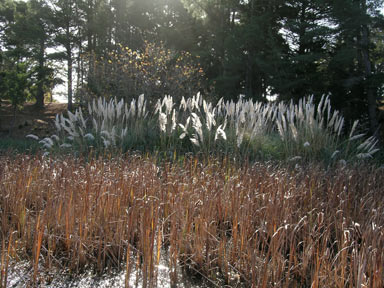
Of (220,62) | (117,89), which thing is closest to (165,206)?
(117,89)

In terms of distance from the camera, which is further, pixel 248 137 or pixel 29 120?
pixel 29 120

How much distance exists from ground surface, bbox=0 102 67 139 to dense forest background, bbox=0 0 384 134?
1335 millimetres

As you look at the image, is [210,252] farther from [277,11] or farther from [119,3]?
[119,3]

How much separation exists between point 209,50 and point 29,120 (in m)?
13.4

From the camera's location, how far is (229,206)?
2.74 metres

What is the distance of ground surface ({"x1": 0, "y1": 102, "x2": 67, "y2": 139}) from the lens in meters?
18.3

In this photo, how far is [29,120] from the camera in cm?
2108

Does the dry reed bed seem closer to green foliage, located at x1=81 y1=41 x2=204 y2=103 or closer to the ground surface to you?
green foliage, located at x1=81 y1=41 x2=204 y2=103

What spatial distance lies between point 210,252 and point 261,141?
4084 millimetres

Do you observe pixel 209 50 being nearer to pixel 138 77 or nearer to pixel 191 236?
pixel 138 77

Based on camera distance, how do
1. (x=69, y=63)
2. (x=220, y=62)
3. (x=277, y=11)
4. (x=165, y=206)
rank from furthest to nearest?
1. (x=69, y=63)
2. (x=220, y=62)
3. (x=277, y=11)
4. (x=165, y=206)

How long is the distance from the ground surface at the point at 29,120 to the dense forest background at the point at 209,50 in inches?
52.6

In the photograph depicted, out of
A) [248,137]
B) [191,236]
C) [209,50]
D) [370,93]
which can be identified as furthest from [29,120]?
[191,236]

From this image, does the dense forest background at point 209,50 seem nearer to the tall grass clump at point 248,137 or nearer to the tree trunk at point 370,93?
the tree trunk at point 370,93
